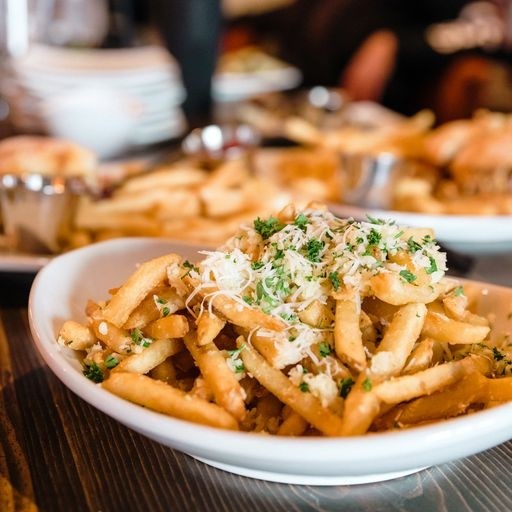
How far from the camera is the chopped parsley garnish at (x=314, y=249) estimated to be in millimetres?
1208

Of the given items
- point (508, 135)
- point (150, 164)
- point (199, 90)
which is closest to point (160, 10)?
point (199, 90)

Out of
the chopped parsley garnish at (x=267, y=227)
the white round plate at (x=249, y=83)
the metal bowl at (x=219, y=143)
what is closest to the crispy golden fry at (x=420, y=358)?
the chopped parsley garnish at (x=267, y=227)

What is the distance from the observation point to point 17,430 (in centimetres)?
128

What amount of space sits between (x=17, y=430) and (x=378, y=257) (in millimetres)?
692

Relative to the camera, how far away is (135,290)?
3.99ft

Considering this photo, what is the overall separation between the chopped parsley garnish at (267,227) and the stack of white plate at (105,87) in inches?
71.4

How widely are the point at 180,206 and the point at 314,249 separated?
1.02 metres

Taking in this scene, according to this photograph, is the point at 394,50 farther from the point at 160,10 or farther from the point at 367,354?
the point at 367,354

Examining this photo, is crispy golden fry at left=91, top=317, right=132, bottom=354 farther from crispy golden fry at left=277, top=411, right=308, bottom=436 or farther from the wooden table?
crispy golden fry at left=277, top=411, right=308, bottom=436

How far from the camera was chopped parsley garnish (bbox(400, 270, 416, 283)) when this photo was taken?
3.77 ft

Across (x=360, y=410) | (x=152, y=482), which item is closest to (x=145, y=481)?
(x=152, y=482)

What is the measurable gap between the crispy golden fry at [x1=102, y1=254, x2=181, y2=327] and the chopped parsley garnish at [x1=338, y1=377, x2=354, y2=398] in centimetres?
37

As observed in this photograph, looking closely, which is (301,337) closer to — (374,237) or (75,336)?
(374,237)

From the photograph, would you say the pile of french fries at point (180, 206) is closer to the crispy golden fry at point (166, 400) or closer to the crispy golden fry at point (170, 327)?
the crispy golden fry at point (170, 327)
